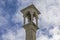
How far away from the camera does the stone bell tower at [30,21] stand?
1883 centimetres

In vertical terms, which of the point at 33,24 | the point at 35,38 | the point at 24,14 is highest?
the point at 24,14

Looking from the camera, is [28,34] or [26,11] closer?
[28,34]

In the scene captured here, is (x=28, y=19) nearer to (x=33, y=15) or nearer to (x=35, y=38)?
(x=33, y=15)

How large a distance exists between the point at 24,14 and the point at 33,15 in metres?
1.17

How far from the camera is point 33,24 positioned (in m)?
19.1

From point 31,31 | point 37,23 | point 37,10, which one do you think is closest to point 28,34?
point 31,31

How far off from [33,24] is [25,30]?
1.11 m

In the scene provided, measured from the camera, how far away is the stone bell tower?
61.8 ft

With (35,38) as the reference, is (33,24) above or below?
above

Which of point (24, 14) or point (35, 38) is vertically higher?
point (24, 14)

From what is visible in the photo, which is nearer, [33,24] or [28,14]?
[33,24]

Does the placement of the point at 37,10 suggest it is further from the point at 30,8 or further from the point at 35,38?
the point at 35,38

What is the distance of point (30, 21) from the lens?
1958 cm

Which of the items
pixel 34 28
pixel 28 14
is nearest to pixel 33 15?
pixel 28 14
